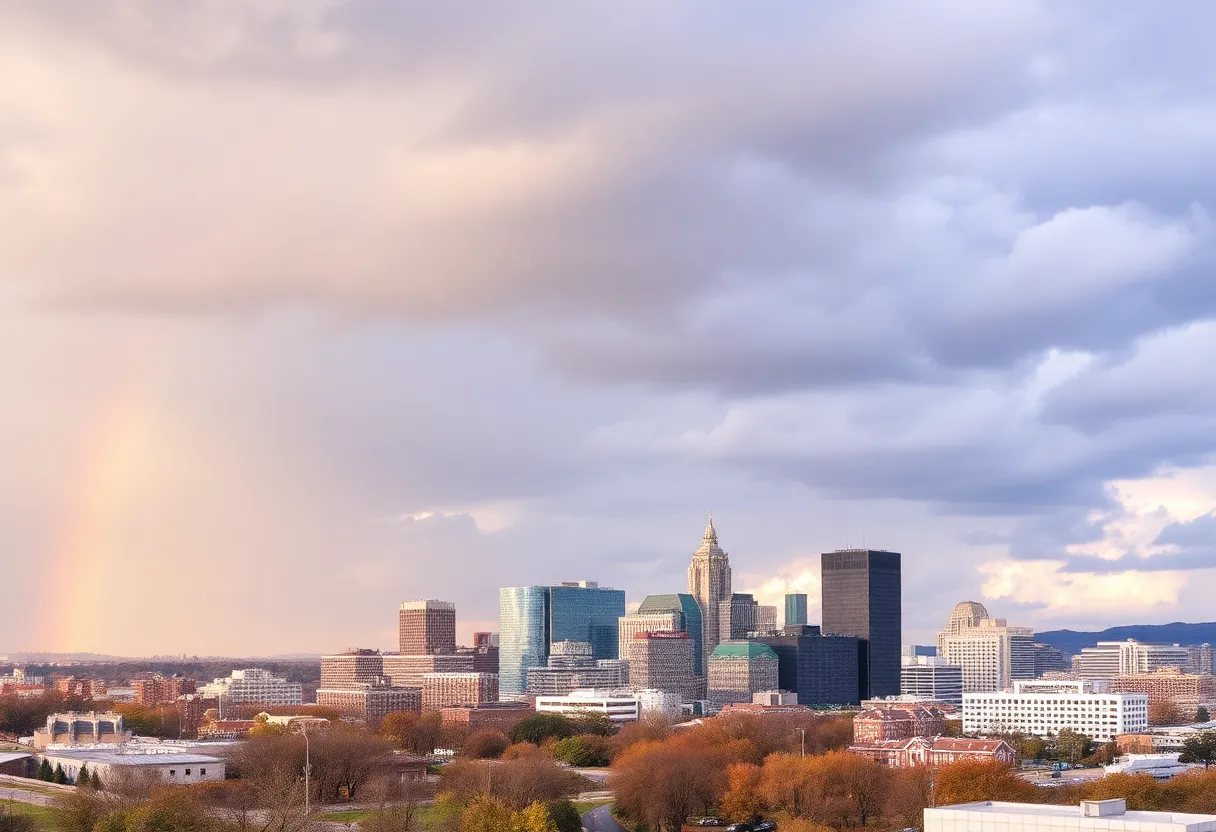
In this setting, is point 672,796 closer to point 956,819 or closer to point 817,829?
point 817,829

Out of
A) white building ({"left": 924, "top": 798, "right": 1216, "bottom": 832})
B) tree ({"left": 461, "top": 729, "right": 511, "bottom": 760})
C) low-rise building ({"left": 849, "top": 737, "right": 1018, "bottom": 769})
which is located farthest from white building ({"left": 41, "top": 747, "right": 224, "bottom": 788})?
low-rise building ({"left": 849, "top": 737, "right": 1018, "bottom": 769})

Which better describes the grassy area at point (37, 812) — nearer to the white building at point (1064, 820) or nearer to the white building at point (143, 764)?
the white building at point (143, 764)

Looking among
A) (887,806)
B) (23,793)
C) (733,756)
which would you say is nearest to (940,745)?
(733,756)

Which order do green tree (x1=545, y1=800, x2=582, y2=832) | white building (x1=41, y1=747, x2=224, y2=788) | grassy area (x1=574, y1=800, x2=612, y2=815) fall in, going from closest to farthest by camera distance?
1. green tree (x1=545, y1=800, x2=582, y2=832)
2. white building (x1=41, y1=747, x2=224, y2=788)
3. grassy area (x1=574, y1=800, x2=612, y2=815)

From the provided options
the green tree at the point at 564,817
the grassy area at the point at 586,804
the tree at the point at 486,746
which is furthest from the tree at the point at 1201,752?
the green tree at the point at 564,817

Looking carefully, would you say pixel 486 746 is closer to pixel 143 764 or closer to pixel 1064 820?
pixel 143 764

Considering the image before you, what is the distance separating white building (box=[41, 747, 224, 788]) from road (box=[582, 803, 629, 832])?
105 feet

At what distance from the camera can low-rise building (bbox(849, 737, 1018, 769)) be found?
166 metres

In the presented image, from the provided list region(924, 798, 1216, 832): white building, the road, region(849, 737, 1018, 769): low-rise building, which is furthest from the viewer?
region(849, 737, 1018, 769): low-rise building

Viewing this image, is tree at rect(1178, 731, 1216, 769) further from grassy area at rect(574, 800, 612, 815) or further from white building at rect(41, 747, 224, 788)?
white building at rect(41, 747, 224, 788)

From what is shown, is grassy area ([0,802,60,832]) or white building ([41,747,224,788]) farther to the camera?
white building ([41,747,224,788])

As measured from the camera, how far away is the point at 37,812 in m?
115

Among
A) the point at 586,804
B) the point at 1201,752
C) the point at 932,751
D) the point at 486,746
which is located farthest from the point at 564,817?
the point at 1201,752

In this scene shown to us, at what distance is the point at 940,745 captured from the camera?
173m
